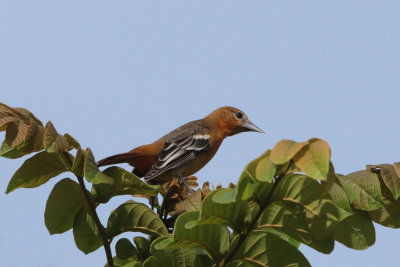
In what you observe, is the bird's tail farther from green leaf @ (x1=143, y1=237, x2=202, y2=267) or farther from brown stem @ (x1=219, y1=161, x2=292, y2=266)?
brown stem @ (x1=219, y1=161, x2=292, y2=266)

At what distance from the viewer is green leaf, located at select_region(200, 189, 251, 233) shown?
7.50 ft

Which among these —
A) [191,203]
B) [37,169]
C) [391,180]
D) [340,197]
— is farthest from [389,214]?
[37,169]

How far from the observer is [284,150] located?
1955 mm

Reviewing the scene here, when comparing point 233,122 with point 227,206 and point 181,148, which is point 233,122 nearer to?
point 181,148

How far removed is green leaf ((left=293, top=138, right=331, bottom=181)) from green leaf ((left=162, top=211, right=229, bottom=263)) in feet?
1.88

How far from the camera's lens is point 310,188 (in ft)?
7.47

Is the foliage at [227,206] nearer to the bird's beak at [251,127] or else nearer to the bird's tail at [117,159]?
the bird's tail at [117,159]

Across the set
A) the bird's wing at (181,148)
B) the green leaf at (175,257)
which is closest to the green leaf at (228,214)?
the green leaf at (175,257)

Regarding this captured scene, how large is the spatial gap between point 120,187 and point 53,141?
39cm

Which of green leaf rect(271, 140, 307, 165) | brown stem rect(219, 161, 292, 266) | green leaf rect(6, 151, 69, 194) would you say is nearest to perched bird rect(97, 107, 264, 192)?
green leaf rect(6, 151, 69, 194)

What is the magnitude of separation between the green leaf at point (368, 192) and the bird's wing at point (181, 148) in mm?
2617

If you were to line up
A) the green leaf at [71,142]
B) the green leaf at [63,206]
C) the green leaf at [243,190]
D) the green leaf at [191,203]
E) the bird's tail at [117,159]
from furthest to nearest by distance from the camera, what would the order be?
the bird's tail at [117,159]
the green leaf at [191,203]
the green leaf at [63,206]
the green leaf at [71,142]
the green leaf at [243,190]

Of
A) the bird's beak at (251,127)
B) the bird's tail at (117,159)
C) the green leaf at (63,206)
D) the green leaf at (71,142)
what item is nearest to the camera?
the green leaf at (71,142)

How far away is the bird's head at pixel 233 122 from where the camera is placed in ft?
21.7
